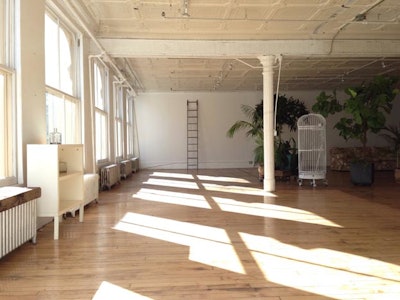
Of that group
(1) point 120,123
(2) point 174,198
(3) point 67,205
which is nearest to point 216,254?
(3) point 67,205

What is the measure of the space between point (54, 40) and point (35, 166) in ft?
7.97

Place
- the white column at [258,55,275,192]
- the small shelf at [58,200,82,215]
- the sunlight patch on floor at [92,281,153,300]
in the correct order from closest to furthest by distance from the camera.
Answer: the sunlight patch on floor at [92,281,153,300] < the small shelf at [58,200,82,215] < the white column at [258,55,275,192]

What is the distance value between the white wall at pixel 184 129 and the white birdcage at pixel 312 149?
21.1 ft

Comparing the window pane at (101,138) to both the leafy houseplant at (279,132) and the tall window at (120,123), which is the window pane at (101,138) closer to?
the tall window at (120,123)

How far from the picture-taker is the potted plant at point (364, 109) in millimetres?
8383

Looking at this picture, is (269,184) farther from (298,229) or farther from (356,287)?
(356,287)

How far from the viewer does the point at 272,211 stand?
18.8 ft

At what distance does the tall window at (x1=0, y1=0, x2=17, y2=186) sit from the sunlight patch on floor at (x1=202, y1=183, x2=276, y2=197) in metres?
4.92

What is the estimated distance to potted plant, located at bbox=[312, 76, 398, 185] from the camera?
27.5 feet

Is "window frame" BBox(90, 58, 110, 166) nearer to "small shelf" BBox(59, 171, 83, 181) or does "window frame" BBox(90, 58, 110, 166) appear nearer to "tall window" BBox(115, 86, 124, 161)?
"tall window" BBox(115, 86, 124, 161)

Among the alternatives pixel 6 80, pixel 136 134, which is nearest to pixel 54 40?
pixel 6 80

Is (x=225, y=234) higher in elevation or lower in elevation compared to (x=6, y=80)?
lower

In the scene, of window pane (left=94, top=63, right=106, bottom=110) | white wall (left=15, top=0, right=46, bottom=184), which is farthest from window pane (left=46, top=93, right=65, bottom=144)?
window pane (left=94, top=63, right=106, bottom=110)

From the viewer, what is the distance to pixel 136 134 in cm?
1511
